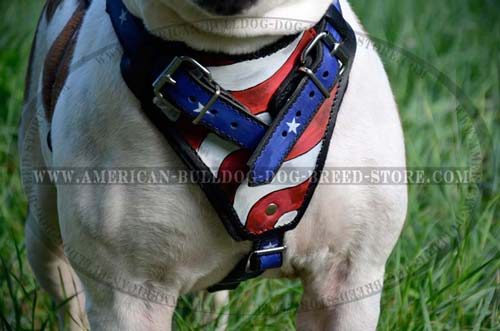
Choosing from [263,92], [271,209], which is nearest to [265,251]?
[271,209]

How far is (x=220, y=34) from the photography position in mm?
1655

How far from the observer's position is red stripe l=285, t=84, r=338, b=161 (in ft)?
5.72

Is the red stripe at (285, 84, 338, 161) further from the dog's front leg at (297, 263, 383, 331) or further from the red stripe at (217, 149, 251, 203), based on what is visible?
the dog's front leg at (297, 263, 383, 331)

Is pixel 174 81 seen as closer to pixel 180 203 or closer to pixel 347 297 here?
pixel 180 203

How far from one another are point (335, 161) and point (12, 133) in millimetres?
2145

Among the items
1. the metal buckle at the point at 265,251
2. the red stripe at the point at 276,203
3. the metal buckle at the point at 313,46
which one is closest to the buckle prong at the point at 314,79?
the metal buckle at the point at 313,46

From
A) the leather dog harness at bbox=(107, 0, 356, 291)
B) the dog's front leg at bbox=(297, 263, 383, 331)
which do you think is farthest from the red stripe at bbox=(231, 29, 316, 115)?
the dog's front leg at bbox=(297, 263, 383, 331)

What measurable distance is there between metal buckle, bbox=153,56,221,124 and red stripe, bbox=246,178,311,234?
20 centimetres

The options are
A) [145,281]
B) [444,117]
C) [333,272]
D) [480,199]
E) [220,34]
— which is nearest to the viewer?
[220,34]

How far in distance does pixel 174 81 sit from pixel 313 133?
0.89 feet

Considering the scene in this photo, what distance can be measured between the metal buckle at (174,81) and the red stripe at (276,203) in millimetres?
203

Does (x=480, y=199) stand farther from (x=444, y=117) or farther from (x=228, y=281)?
(x=228, y=281)

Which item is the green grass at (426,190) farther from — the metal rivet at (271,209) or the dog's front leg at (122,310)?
the metal rivet at (271,209)

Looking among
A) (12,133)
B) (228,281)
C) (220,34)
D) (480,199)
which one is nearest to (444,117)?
(480,199)
